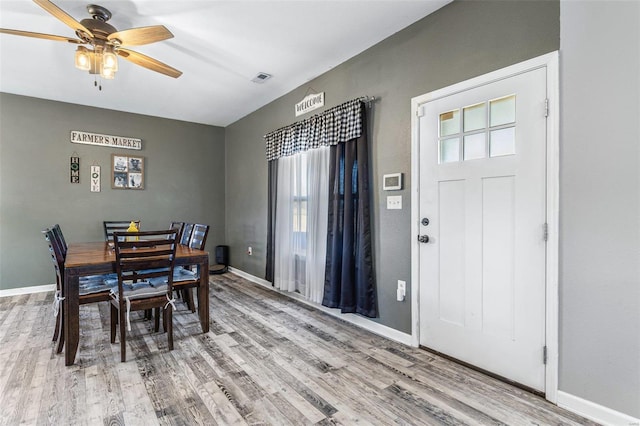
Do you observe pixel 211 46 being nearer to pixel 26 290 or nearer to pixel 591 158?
pixel 591 158

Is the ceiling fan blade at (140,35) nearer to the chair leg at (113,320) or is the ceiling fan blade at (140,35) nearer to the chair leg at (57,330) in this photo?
the chair leg at (113,320)

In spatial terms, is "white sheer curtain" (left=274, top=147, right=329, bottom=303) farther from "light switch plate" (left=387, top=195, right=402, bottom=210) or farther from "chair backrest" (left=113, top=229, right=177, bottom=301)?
"chair backrest" (left=113, top=229, right=177, bottom=301)

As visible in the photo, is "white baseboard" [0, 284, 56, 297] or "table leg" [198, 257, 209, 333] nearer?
"table leg" [198, 257, 209, 333]

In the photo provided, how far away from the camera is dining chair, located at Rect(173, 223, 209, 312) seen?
2.95m

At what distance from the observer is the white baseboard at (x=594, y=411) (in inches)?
64.3

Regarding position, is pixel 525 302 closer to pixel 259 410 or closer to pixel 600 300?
pixel 600 300

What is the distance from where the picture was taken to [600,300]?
1711mm

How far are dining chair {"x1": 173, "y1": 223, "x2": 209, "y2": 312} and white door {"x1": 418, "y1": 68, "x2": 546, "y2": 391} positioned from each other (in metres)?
2.08

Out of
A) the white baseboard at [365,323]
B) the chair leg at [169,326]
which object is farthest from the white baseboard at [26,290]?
the white baseboard at [365,323]

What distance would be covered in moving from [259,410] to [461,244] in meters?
1.76

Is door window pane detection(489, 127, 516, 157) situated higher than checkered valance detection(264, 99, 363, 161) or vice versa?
checkered valance detection(264, 99, 363, 161)

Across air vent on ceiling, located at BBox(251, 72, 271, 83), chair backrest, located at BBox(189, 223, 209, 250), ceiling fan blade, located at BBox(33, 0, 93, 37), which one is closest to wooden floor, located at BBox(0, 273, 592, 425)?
chair backrest, located at BBox(189, 223, 209, 250)

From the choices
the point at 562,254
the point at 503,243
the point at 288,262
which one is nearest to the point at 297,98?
the point at 288,262

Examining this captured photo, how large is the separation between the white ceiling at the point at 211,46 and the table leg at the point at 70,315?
205 cm
